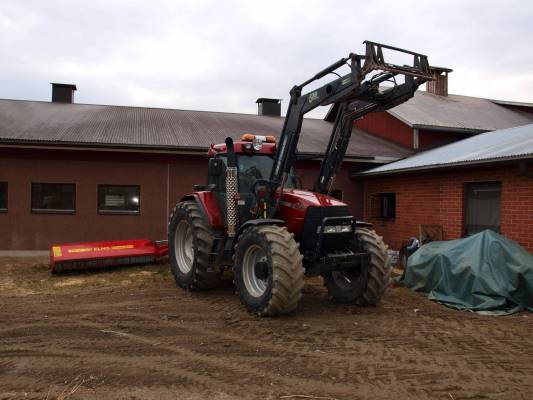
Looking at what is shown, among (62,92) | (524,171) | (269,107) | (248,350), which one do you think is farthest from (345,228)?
(62,92)

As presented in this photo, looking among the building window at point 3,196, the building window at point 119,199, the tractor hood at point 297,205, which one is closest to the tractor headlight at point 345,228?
the tractor hood at point 297,205

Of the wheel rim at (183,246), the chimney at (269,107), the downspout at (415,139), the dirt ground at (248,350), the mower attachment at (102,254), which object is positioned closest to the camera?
Answer: the dirt ground at (248,350)

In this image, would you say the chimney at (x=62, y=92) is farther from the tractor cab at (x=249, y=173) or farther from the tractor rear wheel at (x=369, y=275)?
the tractor rear wheel at (x=369, y=275)

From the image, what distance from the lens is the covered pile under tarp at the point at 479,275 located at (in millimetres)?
6957

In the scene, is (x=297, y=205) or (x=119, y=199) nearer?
(x=297, y=205)

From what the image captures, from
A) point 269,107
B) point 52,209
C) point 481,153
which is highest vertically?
point 269,107

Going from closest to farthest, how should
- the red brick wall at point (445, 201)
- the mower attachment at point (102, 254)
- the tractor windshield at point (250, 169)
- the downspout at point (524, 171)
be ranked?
the tractor windshield at point (250, 169), the downspout at point (524, 171), the red brick wall at point (445, 201), the mower attachment at point (102, 254)

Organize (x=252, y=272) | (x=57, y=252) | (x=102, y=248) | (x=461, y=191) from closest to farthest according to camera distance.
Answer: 1. (x=252, y=272)
2. (x=57, y=252)
3. (x=102, y=248)
4. (x=461, y=191)

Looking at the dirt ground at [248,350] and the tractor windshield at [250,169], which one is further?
the tractor windshield at [250,169]

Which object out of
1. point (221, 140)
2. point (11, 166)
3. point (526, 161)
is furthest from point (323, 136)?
point (11, 166)

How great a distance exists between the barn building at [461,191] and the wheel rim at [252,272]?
16.8 feet

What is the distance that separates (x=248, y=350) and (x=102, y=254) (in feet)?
19.3

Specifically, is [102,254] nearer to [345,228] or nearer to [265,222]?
[265,222]

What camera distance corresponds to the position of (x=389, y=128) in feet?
53.7
